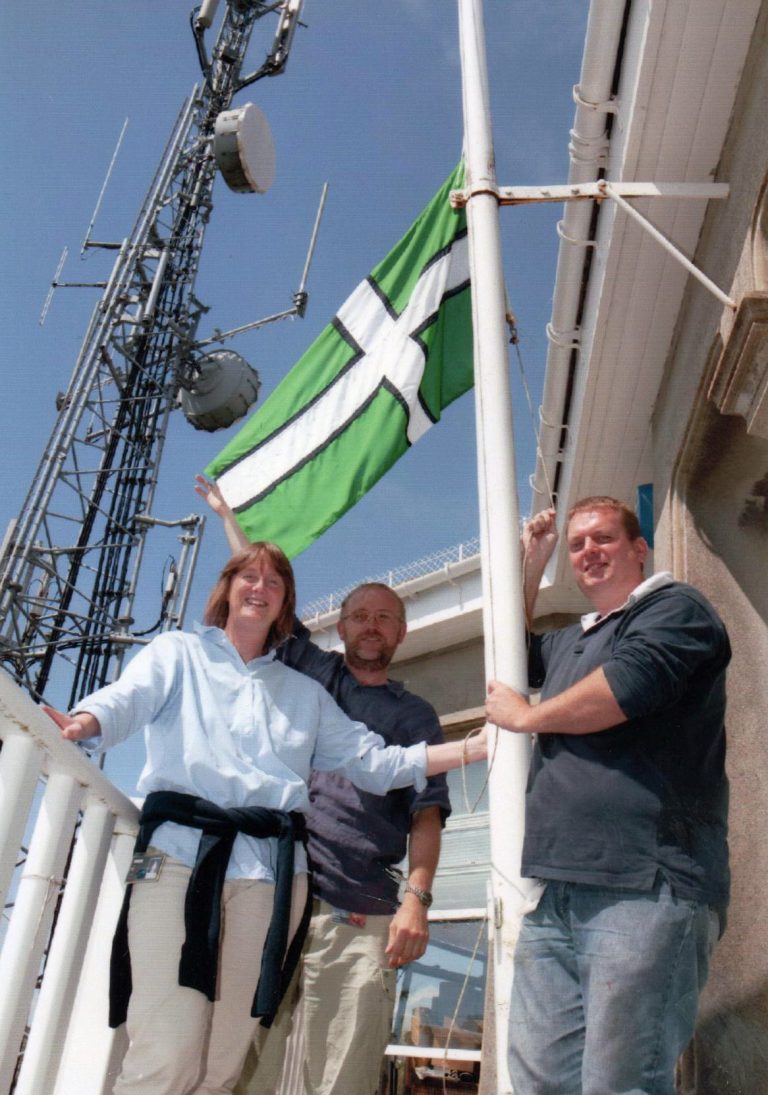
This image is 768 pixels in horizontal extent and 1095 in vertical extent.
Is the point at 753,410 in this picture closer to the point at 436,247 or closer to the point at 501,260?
the point at 501,260

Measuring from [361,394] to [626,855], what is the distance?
2.49 metres

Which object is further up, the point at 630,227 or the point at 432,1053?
the point at 630,227

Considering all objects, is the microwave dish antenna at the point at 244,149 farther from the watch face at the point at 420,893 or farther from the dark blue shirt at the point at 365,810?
the watch face at the point at 420,893

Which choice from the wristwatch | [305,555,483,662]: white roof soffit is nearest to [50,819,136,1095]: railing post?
the wristwatch

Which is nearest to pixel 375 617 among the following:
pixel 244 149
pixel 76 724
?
pixel 76 724

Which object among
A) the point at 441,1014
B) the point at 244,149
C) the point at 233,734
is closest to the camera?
the point at 233,734

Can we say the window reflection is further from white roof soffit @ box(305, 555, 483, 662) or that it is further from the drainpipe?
the drainpipe

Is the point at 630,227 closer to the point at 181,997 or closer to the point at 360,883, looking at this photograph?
the point at 360,883

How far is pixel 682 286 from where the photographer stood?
434 centimetres

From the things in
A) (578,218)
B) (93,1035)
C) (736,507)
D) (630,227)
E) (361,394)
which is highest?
(578,218)

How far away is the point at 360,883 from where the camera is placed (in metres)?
2.64

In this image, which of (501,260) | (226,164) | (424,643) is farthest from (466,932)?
(226,164)

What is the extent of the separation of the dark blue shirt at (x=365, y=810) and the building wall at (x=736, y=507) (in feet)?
3.98

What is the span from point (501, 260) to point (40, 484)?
8.85 meters
